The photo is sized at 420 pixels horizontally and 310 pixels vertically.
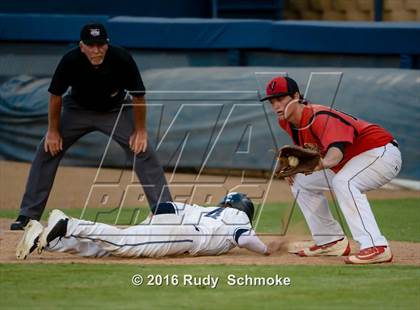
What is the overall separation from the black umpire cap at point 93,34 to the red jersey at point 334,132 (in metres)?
1.98

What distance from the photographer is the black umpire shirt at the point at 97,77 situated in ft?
31.3

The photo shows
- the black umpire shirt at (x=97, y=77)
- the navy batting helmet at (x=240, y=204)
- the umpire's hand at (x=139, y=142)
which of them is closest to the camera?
the navy batting helmet at (x=240, y=204)

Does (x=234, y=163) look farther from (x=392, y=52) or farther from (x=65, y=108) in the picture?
(x=65, y=108)

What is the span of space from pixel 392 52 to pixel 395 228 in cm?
421

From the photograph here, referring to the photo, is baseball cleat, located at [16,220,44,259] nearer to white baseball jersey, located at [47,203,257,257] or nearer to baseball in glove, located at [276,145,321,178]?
white baseball jersey, located at [47,203,257,257]

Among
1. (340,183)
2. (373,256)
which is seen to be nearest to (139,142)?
(340,183)

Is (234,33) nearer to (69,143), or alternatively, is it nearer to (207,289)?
(69,143)

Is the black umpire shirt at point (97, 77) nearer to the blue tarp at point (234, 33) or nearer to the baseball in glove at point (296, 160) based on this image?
the baseball in glove at point (296, 160)

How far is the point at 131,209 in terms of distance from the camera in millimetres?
12117

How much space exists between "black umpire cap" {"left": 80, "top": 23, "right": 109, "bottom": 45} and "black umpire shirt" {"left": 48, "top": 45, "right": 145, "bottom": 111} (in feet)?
0.72

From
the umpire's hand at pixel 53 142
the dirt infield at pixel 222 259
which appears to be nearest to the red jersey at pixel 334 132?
the dirt infield at pixel 222 259

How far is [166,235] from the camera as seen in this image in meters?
8.25

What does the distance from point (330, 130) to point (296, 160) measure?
358mm

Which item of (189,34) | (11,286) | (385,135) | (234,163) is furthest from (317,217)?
(189,34)
